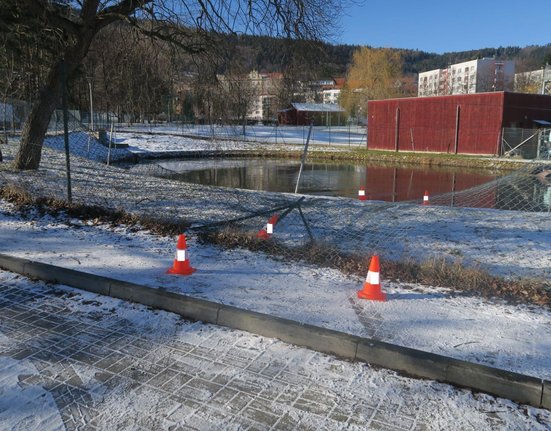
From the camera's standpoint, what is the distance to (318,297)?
5.34 m

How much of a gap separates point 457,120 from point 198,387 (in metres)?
38.8

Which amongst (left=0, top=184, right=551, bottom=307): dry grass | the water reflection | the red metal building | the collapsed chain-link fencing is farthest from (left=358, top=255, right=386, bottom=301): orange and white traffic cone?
the red metal building

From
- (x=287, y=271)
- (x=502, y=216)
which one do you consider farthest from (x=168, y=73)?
(x=502, y=216)

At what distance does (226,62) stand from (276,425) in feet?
34.5

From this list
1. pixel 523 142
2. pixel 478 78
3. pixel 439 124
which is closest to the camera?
pixel 523 142

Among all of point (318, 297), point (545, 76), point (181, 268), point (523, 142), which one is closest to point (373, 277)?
point (318, 297)

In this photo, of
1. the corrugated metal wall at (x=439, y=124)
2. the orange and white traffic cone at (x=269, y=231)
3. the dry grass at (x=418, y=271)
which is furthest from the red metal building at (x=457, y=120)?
the dry grass at (x=418, y=271)

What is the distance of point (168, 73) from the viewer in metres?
12.6

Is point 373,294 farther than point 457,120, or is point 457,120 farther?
point 457,120

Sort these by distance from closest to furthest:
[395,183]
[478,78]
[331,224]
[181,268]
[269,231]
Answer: [181,268] → [269,231] → [331,224] → [395,183] → [478,78]

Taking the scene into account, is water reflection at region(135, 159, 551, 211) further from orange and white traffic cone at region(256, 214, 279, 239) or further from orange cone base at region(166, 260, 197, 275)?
orange cone base at region(166, 260, 197, 275)

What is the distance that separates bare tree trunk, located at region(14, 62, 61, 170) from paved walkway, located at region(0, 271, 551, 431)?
376 inches

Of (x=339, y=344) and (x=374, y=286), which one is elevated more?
(x=374, y=286)

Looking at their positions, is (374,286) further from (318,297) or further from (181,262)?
(181,262)
